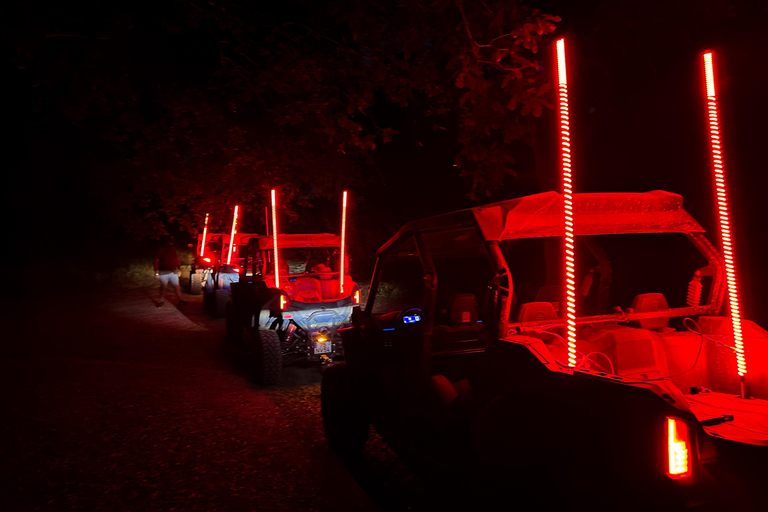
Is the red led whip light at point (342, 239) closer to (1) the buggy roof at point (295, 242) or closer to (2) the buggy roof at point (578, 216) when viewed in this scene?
(1) the buggy roof at point (295, 242)

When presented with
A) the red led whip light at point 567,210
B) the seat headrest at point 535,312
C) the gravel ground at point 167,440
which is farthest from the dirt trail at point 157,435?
the red led whip light at point 567,210

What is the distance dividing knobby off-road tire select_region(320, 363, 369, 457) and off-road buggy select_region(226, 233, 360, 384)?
99.3 inches

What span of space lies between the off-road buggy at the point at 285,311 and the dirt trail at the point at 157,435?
0.39 m

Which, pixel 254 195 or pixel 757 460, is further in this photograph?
pixel 254 195

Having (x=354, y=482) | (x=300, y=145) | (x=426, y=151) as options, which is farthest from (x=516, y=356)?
(x=426, y=151)

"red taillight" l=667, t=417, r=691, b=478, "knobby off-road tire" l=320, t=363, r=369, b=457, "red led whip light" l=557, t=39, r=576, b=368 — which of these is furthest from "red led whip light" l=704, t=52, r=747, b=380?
"knobby off-road tire" l=320, t=363, r=369, b=457

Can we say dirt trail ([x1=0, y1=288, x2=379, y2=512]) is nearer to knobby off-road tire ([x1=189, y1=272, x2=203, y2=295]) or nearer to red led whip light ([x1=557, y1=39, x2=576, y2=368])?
red led whip light ([x1=557, y1=39, x2=576, y2=368])

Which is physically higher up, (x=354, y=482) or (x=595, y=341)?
(x=595, y=341)

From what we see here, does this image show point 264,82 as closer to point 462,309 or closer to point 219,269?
point 219,269

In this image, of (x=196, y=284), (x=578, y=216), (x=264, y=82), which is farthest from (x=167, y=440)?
(x=196, y=284)

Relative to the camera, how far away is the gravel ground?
4113 mm

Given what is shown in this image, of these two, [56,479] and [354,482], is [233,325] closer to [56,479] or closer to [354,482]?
[56,479]

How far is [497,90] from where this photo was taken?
904cm

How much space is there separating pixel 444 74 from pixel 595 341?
7.04 meters
